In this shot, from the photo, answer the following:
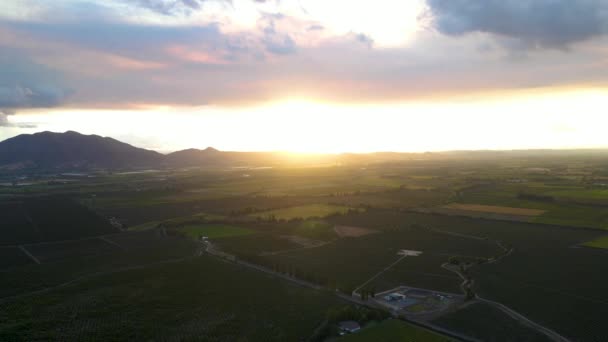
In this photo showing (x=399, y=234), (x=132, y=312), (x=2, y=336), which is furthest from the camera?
(x=399, y=234)

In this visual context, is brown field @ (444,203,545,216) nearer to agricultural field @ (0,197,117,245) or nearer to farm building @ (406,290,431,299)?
farm building @ (406,290,431,299)

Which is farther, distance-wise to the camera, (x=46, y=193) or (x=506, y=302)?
(x=46, y=193)

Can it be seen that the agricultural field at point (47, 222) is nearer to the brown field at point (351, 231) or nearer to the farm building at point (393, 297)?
the brown field at point (351, 231)

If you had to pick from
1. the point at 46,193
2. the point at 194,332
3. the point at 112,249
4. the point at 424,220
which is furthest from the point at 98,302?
the point at 46,193

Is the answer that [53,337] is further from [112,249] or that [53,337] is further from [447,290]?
[447,290]

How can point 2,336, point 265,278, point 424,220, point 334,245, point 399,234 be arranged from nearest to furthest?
point 2,336 < point 265,278 < point 334,245 < point 399,234 < point 424,220

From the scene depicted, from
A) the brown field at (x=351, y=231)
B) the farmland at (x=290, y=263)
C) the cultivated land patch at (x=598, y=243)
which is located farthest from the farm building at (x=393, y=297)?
the cultivated land patch at (x=598, y=243)
